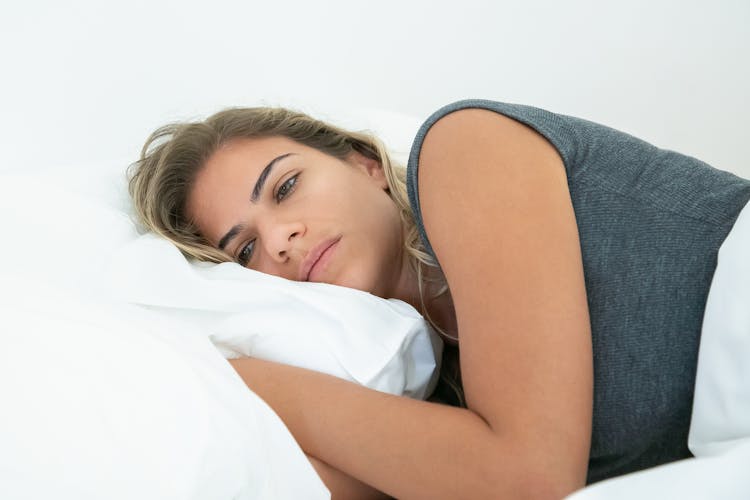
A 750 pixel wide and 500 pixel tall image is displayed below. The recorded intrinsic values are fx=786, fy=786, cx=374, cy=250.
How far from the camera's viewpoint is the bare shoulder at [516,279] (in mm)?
851

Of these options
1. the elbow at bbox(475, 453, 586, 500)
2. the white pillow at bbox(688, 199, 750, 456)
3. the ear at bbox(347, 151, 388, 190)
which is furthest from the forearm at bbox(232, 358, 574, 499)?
the ear at bbox(347, 151, 388, 190)

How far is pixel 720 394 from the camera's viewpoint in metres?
0.83

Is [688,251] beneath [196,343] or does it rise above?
above

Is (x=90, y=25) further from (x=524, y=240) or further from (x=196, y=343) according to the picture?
(x=524, y=240)

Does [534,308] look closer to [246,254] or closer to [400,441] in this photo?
[400,441]

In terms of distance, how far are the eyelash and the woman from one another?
0.06 metres

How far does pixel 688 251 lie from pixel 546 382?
27 cm

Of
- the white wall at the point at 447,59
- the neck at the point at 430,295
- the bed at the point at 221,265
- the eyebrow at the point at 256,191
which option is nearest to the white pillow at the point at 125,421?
the bed at the point at 221,265

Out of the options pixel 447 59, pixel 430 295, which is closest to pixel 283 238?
pixel 430 295

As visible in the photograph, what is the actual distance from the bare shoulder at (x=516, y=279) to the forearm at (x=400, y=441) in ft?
0.09

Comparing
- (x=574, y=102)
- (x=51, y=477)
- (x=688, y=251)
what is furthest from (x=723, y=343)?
(x=574, y=102)

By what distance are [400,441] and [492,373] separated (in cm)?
13

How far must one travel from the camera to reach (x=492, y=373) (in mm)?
874

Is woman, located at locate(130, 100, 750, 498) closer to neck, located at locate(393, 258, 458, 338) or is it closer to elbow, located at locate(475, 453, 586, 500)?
elbow, located at locate(475, 453, 586, 500)
